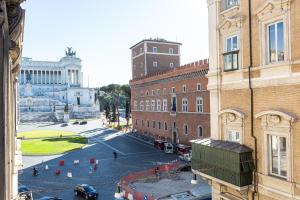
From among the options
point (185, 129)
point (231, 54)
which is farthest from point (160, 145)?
point (231, 54)

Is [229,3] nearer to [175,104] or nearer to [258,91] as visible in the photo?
[258,91]

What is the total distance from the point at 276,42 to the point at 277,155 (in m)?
4.11

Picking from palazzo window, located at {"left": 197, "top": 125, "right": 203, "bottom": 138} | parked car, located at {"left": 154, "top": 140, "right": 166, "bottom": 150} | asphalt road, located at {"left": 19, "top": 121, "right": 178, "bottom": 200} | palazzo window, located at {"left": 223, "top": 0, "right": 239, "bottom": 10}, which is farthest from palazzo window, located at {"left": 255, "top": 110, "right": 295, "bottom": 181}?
parked car, located at {"left": 154, "top": 140, "right": 166, "bottom": 150}

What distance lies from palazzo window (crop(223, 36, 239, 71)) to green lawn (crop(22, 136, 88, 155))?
124 feet

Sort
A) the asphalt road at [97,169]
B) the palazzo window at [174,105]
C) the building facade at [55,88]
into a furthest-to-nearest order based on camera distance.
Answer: the building facade at [55,88] → the palazzo window at [174,105] → the asphalt road at [97,169]

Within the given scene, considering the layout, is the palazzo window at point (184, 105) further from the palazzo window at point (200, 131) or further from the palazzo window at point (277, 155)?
the palazzo window at point (277, 155)

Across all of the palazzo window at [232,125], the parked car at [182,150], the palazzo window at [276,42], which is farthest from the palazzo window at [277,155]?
the parked car at [182,150]

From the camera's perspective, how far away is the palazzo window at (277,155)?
10.6 metres

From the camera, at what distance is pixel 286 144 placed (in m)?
10.3

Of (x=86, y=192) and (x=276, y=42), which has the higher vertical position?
(x=276, y=42)

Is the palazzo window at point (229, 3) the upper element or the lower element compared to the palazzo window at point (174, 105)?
upper

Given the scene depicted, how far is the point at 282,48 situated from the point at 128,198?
16.0m

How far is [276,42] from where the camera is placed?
1080 cm

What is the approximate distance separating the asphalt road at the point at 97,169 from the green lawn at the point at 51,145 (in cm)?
213
